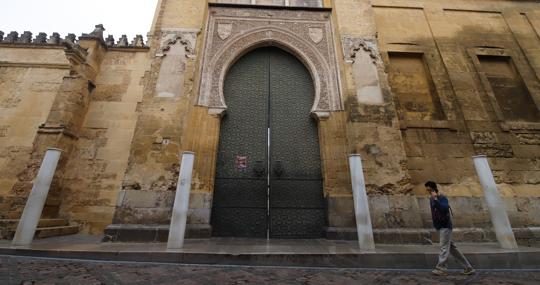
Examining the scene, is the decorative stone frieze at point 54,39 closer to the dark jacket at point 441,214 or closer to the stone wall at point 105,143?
the stone wall at point 105,143

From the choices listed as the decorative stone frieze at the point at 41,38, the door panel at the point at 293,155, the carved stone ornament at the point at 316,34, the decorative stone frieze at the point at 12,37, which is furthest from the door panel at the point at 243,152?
the decorative stone frieze at the point at 12,37

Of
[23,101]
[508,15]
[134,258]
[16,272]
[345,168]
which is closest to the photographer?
[16,272]

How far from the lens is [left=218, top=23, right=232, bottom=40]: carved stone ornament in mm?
7264

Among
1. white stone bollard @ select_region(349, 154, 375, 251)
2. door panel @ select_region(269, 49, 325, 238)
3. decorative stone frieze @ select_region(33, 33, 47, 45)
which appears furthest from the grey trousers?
decorative stone frieze @ select_region(33, 33, 47, 45)

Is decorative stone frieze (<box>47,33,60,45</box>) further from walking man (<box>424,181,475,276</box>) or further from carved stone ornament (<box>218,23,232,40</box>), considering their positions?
walking man (<box>424,181,475,276</box>)

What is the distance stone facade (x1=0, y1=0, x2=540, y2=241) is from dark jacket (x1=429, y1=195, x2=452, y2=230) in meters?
1.67

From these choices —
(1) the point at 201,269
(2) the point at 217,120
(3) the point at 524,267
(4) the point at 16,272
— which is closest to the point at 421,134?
(3) the point at 524,267

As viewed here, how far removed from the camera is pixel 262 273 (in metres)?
3.21

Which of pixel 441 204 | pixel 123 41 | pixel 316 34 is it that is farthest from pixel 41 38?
pixel 441 204

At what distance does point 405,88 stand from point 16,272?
9098 millimetres

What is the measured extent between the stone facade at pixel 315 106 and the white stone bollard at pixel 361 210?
3.50 feet

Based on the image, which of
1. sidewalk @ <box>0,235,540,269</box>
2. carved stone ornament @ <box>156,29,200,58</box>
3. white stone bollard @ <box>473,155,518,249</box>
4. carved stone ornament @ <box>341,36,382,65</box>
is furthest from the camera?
carved stone ornament @ <box>341,36,382,65</box>

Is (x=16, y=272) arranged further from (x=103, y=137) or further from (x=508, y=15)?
(x=508, y=15)

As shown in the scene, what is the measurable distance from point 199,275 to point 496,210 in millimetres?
5369
